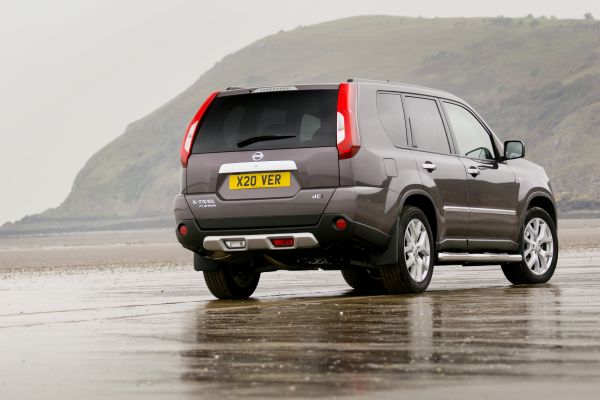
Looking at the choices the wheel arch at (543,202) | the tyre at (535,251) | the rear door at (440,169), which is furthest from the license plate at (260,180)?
the wheel arch at (543,202)

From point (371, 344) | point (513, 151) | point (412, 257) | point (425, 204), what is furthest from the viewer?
point (513, 151)

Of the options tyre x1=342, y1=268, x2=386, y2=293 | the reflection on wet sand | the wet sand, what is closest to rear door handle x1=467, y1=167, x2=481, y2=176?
the wet sand

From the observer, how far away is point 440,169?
13242 mm

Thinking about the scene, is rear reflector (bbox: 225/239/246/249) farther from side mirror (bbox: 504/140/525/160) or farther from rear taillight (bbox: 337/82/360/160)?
side mirror (bbox: 504/140/525/160)

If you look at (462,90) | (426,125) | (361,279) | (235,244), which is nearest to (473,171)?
(426,125)

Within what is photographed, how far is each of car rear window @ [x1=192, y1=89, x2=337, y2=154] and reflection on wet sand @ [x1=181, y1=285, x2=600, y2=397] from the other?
1429 mm

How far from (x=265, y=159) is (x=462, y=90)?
145799mm

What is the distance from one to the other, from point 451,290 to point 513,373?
682 centimetres

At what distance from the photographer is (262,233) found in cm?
1216

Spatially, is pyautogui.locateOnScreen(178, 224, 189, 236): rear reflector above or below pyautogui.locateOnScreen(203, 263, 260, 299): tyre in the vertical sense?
above

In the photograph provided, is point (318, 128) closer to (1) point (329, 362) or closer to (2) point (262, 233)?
(2) point (262, 233)

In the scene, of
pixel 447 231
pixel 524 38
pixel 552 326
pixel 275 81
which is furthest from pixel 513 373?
pixel 275 81

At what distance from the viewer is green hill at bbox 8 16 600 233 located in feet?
393

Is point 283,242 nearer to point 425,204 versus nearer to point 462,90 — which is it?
point 425,204
